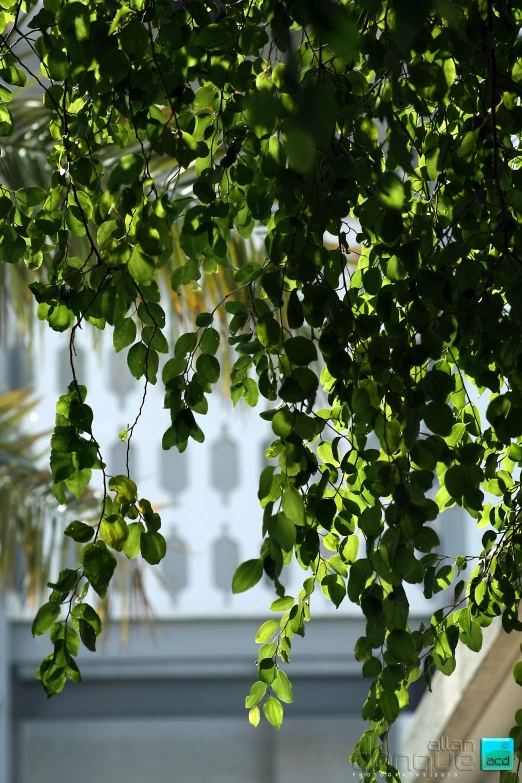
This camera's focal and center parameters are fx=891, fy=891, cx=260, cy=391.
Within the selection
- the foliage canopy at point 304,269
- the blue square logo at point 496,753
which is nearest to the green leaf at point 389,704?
the foliage canopy at point 304,269

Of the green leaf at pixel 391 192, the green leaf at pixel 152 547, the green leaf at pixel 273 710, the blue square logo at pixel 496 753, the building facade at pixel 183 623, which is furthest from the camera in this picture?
the building facade at pixel 183 623

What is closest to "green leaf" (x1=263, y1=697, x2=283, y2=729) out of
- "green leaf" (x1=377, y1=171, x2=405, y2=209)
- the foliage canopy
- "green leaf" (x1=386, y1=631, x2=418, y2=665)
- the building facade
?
the foliage canopy

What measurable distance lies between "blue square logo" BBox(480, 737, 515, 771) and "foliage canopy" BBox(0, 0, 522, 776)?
2.89ft

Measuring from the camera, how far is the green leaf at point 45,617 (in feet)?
1.82

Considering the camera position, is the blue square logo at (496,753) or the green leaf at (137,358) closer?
the green leaf at (137,358)

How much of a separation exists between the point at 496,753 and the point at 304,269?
3.97 ft

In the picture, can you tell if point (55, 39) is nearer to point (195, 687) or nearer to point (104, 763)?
point (195, 687)

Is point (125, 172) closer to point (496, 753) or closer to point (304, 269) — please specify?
point (304, 269)

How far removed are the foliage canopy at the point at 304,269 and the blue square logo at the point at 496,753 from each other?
2.89 feet

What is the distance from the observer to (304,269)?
0.53 meters

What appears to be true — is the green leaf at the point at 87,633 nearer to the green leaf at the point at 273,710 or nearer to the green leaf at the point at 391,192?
the green leaf at the point at 273,710

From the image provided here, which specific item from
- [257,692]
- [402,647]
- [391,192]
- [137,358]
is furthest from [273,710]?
[391,192]

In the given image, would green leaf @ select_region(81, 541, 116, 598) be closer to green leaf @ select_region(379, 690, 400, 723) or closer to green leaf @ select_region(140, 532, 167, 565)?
green leaf @ select_region(140, 532, 167, 565)

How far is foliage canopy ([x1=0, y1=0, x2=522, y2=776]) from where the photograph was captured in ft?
1.64
